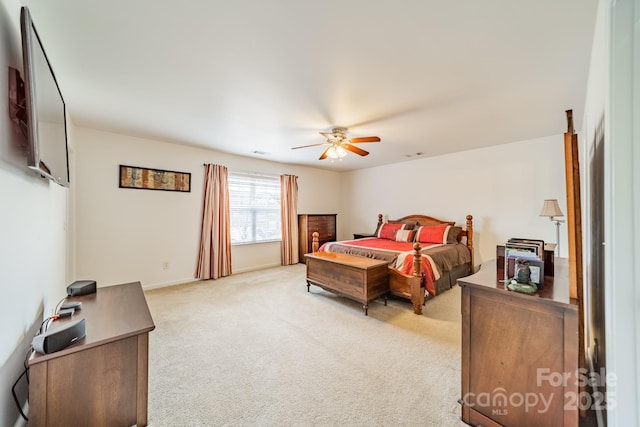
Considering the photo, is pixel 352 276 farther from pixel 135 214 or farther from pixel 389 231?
pixel 135 214

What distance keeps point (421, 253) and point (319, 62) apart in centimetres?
264

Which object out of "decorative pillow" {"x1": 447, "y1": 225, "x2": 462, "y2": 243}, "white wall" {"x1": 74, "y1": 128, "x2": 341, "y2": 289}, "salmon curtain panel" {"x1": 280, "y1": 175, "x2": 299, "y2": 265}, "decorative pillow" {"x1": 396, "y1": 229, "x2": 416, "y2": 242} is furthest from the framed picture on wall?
"decorative pillow" {"x1": 447, "y1": 225, "x2": 462, "y2": 243}

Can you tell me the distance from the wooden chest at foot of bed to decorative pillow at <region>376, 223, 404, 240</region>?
1.64 meters

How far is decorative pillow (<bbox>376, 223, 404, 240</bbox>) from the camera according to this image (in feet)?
16.2

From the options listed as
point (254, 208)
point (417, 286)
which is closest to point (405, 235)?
point (417, 286)

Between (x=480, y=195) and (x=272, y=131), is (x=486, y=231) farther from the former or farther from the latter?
(x=272, y=131)

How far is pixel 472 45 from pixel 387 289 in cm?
262

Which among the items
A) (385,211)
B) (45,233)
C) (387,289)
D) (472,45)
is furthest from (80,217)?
(385,211)

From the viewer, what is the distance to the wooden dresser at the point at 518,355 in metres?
1.14

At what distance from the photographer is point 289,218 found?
5547 millimetres

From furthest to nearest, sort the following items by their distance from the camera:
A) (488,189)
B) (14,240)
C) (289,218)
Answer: (289,218), (488,189), (14,240)

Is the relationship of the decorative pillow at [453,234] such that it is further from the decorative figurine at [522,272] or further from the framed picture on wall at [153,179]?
the framed picture on wall at [153,179]

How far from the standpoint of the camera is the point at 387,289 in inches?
126

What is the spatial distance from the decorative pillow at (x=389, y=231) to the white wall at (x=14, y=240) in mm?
4665
